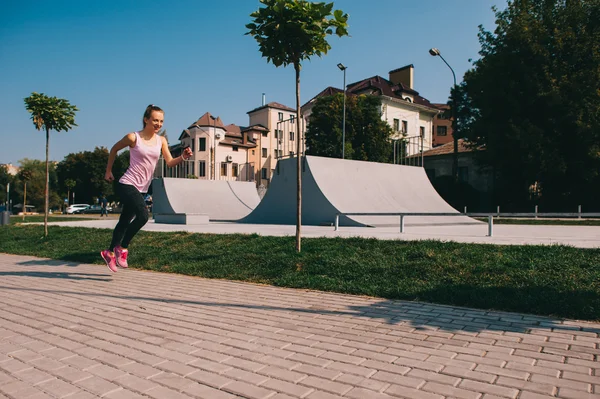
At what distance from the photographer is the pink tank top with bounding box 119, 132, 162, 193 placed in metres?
5.65

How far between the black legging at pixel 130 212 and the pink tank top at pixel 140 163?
0.08 m

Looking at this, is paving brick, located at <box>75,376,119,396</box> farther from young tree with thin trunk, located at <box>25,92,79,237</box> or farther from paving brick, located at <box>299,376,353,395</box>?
young tree with thin trunk, located at <box>25,92,79,237</box>

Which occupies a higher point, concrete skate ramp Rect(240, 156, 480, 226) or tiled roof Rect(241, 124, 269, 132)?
tiled roof Rect(241, 124, 269, 132)

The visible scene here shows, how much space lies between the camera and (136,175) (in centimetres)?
572

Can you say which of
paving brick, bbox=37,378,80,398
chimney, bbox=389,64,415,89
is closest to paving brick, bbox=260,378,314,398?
paving brick, bbox=37,378,80,398

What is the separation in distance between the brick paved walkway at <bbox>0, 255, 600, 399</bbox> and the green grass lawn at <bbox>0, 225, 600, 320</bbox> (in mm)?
371

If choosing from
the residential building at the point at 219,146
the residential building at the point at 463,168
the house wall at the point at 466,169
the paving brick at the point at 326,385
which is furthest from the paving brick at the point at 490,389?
the residential building at the point at 219,146

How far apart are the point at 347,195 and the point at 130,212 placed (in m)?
9.62

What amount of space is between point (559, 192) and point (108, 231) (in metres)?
26.7

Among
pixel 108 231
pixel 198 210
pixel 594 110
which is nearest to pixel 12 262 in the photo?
pixel 108 231

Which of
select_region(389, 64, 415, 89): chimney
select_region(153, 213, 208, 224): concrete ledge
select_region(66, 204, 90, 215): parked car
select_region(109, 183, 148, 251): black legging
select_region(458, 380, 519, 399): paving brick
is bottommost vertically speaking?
select_region(66, 204, 90, 215): parked car

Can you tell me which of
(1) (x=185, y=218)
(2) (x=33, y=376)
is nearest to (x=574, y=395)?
(2) (x=33, y=376)

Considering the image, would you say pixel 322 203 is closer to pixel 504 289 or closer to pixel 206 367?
pixel 504 289

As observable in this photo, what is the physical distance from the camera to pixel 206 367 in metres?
2.76
